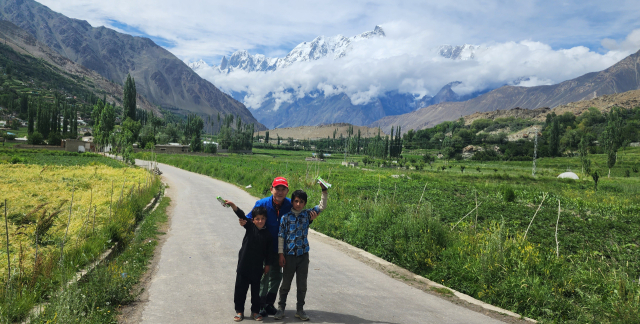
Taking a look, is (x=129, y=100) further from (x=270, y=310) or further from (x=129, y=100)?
(x=270, y=310)

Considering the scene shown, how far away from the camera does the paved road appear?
19.8 feet

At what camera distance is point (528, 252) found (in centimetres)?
812

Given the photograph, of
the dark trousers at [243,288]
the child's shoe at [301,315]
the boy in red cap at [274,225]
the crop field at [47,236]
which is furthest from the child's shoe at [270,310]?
the crop field at [47,236]

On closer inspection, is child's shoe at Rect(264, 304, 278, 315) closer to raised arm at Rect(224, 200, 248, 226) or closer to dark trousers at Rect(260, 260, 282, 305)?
dark trousers at Rect(260, 260, 282, 305)

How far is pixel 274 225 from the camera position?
586 cm

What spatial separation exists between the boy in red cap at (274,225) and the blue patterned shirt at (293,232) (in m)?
0.15

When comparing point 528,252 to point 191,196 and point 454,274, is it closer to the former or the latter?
point 454,274

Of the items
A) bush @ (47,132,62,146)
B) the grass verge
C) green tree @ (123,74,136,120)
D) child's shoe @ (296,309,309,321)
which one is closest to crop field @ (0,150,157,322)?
the grass verge

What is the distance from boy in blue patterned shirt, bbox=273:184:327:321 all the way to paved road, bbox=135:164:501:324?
0.40m

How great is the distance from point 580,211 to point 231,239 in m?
18.3

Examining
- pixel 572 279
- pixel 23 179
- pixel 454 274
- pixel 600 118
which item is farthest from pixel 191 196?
pixel 600 118

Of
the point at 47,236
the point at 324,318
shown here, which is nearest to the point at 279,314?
Answer: the point at 324,318

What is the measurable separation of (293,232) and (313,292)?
6.63ft

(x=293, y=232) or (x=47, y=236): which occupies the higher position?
(x=293, y=232)
